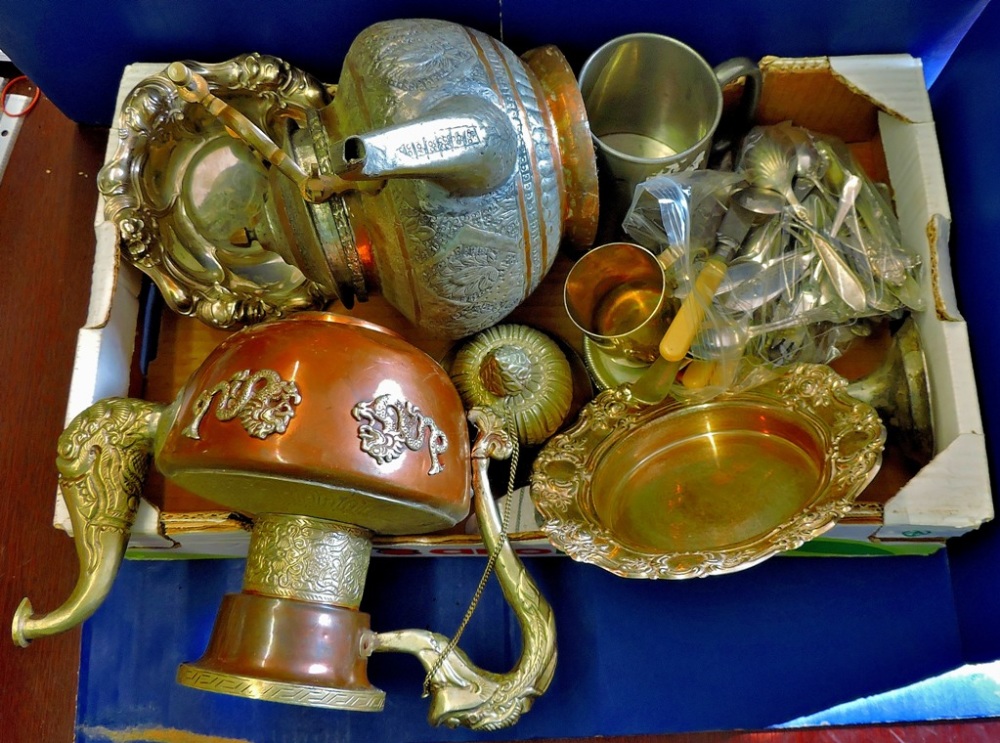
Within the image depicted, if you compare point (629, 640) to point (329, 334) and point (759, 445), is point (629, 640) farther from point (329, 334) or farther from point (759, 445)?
point (329, 334)

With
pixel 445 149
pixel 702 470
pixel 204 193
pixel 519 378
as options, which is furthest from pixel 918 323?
pixel 204 193

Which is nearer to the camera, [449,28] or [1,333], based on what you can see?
[449,28]

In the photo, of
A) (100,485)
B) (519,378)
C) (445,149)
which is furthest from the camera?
(519,378)

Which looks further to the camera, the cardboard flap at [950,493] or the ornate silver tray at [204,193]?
the ornate silver tray at [204,193]

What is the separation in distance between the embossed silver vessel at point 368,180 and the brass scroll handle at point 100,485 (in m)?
0.20

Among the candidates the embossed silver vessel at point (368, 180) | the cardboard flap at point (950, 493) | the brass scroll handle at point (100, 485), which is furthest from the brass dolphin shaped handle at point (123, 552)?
the cardboard flap at point (950, 493)

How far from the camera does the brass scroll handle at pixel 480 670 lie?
74cm

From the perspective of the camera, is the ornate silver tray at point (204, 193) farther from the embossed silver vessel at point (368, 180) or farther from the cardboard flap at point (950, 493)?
the cardboard flap at point (950, 493)

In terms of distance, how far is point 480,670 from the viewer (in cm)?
77

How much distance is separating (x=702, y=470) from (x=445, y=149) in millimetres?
468

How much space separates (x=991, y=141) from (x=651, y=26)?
0.39 m

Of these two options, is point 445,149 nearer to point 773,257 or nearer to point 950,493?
point 773,257

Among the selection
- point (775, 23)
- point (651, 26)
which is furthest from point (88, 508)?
point (775, 23)

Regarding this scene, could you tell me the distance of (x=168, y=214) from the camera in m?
0.93
